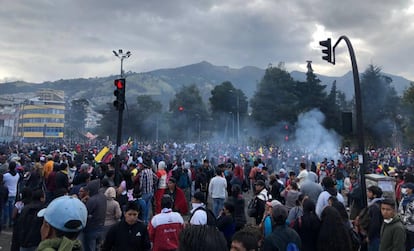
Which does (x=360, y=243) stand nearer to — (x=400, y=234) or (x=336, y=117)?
(x=400, y=234)

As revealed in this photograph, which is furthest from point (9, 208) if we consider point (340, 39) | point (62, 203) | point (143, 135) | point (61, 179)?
point (143, 135)

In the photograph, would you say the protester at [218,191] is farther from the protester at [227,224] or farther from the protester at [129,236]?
the protester at [129,236]

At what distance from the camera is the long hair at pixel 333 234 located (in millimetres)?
5098

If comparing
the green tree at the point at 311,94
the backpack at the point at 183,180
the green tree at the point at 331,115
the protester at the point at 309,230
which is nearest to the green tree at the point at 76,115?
the green tree at the point at 311,94

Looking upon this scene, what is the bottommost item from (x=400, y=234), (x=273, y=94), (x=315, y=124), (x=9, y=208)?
(x=9, y=208)

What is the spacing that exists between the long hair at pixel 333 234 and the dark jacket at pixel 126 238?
2.50 metres

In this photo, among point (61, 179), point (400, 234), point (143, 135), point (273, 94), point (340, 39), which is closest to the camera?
point (400, 234)

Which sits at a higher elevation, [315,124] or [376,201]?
[315,124]

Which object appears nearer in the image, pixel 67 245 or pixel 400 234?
pixel 67 245

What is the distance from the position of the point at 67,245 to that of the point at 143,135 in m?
71.3

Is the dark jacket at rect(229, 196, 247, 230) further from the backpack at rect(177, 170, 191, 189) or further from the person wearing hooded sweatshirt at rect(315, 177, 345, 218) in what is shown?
the backpack at rect(177, 170, 191, 189)

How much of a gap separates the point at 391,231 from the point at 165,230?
3.22 meters

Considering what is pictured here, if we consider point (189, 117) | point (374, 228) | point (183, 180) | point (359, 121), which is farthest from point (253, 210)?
point (189, 117)

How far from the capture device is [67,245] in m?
2.72
